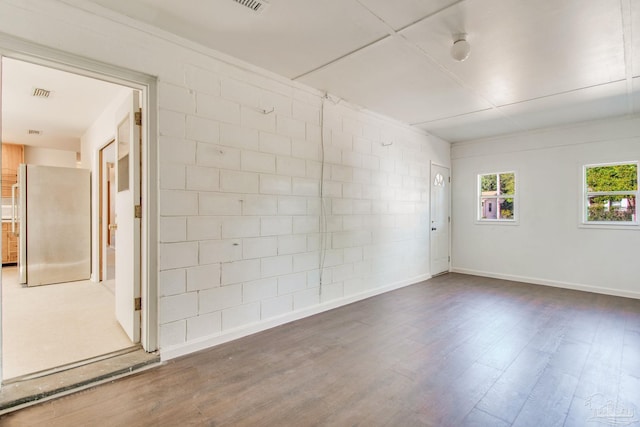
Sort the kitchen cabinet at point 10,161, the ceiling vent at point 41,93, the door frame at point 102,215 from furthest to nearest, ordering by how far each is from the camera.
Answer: the kitchen cabinet at point 10,161
the door frame at point 102,215
the ceiling vent at point 41,93

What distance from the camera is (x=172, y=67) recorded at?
2635mm

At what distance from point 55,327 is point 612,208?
770 centimetres

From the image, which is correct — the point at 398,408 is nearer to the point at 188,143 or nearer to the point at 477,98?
the point at 188,143

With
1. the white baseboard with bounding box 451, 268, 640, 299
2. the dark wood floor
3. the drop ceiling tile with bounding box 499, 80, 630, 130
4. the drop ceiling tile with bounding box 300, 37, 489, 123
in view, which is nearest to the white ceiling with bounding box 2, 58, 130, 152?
the drop ceiling tile with bounding box 300, 37, 489, 123

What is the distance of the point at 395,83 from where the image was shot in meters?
3.60

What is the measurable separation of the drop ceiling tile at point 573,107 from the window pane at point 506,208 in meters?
1.45

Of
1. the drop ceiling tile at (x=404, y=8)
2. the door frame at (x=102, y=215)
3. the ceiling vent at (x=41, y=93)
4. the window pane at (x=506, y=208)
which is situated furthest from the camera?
the window pane at (x=506, y=208)

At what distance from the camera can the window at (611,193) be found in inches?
185

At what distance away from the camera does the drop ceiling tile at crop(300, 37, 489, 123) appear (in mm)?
3000

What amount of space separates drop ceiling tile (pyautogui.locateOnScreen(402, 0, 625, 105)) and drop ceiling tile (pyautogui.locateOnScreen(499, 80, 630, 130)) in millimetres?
332

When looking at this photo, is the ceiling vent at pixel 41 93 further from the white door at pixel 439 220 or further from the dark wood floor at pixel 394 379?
the white door at pixel 439 220

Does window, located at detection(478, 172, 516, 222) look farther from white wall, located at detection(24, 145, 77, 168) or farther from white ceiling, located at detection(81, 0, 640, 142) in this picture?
white wall, located at detection(24, 145, 77, 168)

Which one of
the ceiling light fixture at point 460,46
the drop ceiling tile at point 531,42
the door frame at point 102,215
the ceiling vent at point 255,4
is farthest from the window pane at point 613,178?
the door frame at point 102,215

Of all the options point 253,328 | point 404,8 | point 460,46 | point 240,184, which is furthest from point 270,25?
point 253,328
